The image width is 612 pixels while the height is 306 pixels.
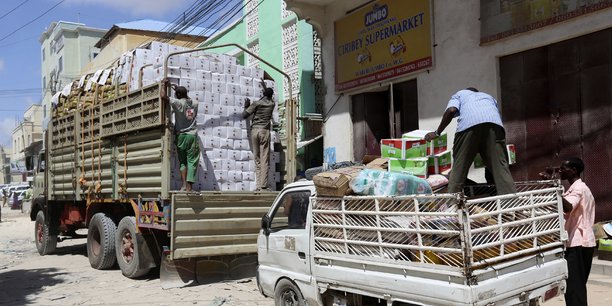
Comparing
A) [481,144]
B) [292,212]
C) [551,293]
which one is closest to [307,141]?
[292,212]

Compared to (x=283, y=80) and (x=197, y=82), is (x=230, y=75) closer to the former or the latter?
(x=197, y=82)

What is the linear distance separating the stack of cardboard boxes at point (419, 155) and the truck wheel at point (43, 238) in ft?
29.4

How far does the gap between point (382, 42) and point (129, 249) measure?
6737 millimetres

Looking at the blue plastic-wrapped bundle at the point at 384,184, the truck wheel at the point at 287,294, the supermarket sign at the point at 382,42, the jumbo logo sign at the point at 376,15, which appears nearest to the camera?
the blue plastic-wrapped bundle at the point at 384,184

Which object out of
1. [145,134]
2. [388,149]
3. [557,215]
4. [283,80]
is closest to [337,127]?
[283,80]

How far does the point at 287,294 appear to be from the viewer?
534cm

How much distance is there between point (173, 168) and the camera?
745cm

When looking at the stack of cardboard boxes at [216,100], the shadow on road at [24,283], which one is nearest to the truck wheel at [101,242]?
the shadow on road at [24,283]

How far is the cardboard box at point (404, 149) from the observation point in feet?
18.1

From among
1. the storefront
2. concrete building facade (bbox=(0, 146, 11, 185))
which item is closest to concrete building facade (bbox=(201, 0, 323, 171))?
the storefront

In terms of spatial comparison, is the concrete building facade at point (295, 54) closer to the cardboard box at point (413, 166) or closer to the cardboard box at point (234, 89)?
the cardboard box at point (234, 89)

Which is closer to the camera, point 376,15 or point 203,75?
point 203,75

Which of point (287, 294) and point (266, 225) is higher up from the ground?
point (266, 225)

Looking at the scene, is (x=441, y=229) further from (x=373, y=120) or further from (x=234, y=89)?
(x=373, y=120)
